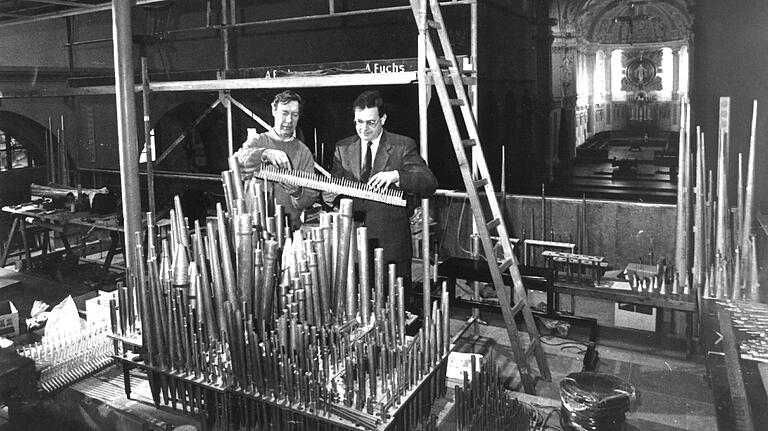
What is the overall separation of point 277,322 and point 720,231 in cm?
450

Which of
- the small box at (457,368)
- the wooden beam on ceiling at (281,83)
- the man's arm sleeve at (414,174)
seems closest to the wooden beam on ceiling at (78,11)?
the wooden beam on ceiling at (281,83)

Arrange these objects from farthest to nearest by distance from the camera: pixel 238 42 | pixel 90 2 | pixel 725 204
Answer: pixel 238 42 → pixel 90 2 → pixel 725 204

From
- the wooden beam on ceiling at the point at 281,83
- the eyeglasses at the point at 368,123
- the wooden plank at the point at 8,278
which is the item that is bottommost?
the wooden plank at the point at 8,278

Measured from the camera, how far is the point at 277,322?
317cm

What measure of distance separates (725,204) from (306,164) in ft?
12.7

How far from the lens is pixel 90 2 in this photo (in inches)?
320

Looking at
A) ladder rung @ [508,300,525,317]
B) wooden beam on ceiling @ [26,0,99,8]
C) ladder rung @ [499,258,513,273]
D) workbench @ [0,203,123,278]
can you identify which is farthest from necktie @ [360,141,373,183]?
workbench @ [0,203,123,278]

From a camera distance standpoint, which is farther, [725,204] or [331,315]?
[725,204]

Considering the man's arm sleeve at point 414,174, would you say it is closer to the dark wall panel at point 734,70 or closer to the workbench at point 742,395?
the workbench at point 742,395

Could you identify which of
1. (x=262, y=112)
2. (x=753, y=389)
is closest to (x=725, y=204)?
(x=753, y=389)

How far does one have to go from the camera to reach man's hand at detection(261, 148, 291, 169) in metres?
4.78

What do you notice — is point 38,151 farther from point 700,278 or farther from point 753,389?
point 753,389

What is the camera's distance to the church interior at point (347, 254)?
334 cm

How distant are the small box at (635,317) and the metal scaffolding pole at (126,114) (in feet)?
17.3
